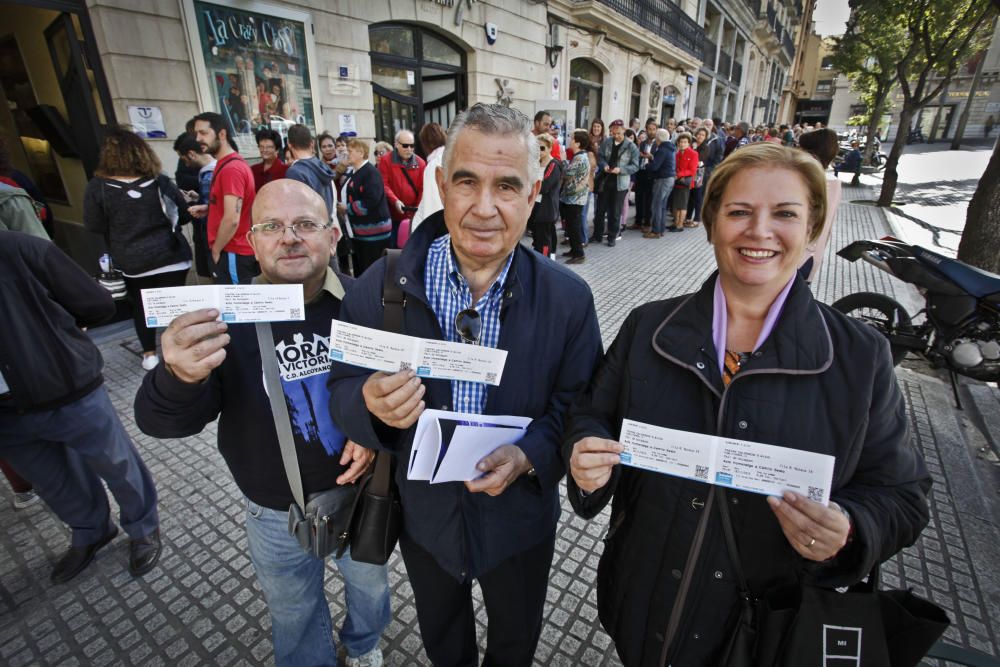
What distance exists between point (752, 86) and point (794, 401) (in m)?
45.2

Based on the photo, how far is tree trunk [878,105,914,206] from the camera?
39.4 feet

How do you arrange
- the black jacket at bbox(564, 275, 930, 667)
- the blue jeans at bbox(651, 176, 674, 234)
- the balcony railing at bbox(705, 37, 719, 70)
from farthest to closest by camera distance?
the balcony railing at bbox(705, 37, 719, 70)
the blue jeans at bbox(651, 176, 674, 234)
the black jacket at bbox(564, 275, 930, 667)

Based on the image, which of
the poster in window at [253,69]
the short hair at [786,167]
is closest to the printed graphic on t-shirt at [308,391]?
the short hair at [786,167]

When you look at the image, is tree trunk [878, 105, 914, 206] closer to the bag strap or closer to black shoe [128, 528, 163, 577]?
the bag strap

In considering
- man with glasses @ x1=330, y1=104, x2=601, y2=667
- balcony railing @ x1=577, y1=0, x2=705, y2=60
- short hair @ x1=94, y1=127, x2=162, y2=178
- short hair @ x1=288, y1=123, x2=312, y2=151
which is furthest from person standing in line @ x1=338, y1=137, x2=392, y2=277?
balcony railing @ x1=577, y1=0, x2=705, y2=60

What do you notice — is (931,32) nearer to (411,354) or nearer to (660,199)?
(660,199)

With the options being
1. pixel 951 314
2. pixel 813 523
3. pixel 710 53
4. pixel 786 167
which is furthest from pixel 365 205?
pixel 710 53

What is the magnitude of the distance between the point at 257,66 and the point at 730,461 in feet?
25.7

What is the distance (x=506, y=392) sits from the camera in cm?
141

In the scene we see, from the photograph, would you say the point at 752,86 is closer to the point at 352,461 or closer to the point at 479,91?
the point at 479,91

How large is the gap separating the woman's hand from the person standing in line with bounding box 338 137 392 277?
16.8ft

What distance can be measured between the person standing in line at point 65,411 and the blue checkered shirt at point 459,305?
187cm

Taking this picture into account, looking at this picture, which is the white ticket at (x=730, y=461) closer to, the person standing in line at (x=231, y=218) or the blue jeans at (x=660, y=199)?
the person standing in line at (x=231, y=218)

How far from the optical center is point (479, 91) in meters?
10.6
